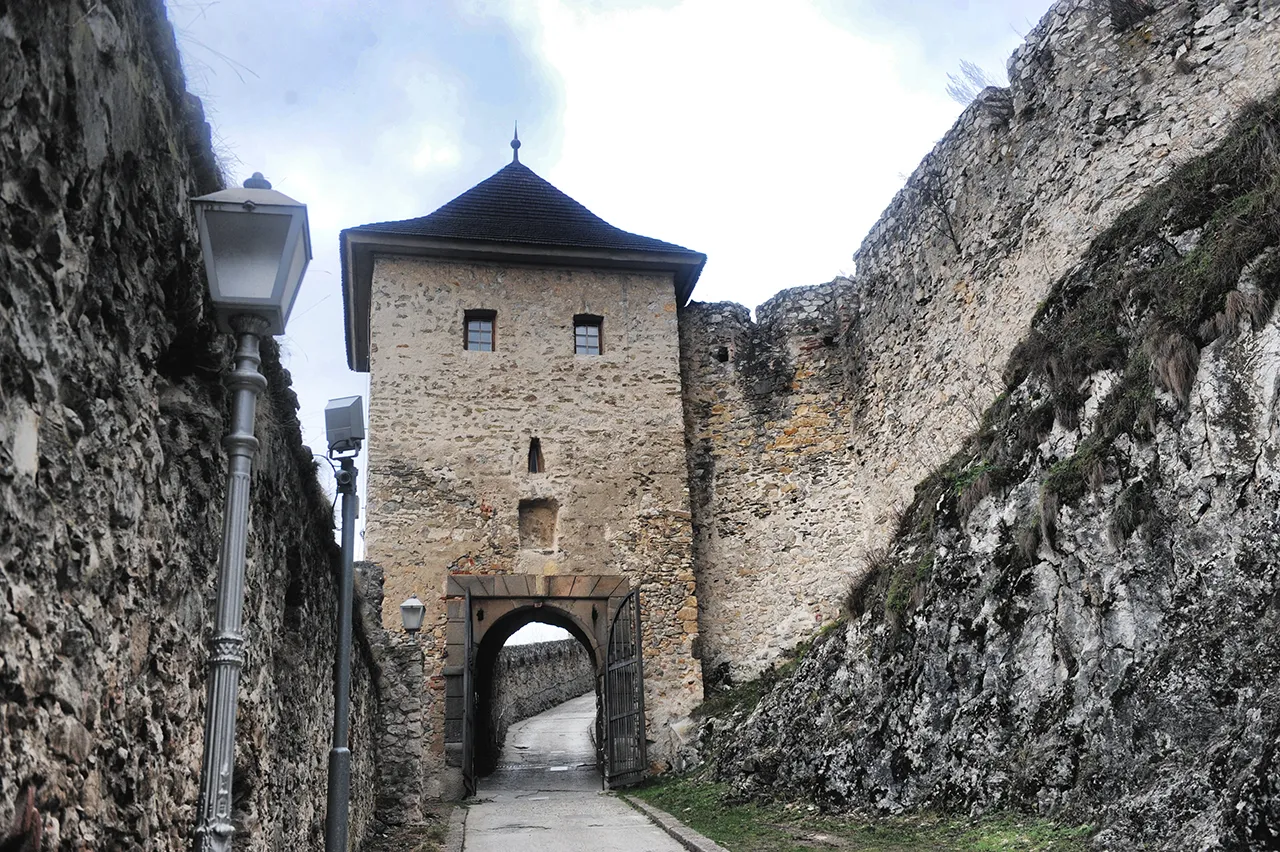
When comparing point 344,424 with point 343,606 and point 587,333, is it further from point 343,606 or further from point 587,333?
point 587,333

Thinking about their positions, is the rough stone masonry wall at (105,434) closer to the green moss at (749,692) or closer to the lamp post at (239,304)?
the lamp post at (239,304)

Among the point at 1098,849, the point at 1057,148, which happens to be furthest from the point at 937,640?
the point at 1057,148

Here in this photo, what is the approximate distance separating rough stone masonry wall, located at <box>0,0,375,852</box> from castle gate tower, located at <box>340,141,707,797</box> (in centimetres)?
949

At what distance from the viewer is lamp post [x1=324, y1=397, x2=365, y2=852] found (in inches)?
200

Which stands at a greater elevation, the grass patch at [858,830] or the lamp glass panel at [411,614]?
the lamp glass panel at [411,614]

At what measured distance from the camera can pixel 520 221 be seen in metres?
15.2

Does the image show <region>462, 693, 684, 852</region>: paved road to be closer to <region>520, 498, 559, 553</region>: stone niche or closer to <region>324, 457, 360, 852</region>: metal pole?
<region>324, 457, 360, 852</region>: metal pole

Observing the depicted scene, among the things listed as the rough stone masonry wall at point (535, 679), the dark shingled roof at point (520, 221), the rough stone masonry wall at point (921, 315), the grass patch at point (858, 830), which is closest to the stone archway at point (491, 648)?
the rough stone masonry wall at point (921, 315)

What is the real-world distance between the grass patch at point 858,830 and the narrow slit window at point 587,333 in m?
6.61

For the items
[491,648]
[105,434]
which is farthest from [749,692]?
[105,434]

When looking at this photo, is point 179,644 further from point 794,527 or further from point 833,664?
point 794,527

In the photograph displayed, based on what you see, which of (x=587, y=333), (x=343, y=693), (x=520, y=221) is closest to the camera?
(x=343, y=693)

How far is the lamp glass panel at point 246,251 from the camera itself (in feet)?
8.75

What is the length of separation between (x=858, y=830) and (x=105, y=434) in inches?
239
